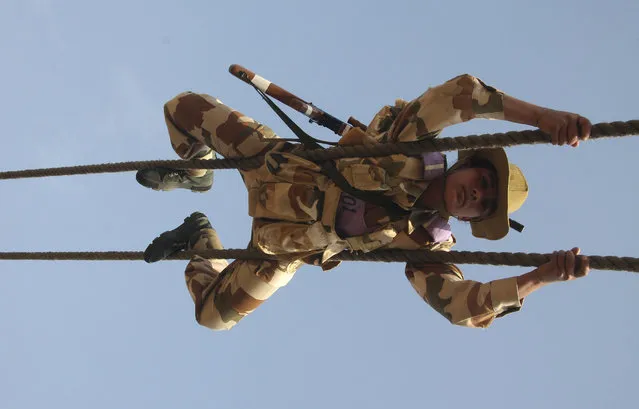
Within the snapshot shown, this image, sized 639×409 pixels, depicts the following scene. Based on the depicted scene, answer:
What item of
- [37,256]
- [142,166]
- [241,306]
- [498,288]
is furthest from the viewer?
[37,256]

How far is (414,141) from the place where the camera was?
4422mm

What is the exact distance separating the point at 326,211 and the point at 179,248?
5.03ft

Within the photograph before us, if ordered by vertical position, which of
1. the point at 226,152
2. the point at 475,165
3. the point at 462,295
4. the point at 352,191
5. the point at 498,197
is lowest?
the point at 462,295

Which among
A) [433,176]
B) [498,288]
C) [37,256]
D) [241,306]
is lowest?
[498,288]

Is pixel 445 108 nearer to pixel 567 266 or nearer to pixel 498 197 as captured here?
pixel 498 197

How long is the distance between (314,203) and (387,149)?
65 cm

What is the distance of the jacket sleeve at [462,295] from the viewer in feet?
14.2

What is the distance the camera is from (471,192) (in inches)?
178

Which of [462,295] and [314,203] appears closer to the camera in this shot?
[462,295]


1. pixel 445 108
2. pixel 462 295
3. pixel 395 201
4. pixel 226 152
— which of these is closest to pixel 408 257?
pixel 395 201

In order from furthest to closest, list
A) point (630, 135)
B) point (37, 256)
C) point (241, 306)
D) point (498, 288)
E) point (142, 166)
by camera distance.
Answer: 1. point (37, 256)
2. point (142, 166)
3. point (241, 306)
4. point (498, 288)
5. point (630, 135)

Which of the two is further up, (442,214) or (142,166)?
(142,166)

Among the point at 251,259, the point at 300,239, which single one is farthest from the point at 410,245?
the point at 251,259

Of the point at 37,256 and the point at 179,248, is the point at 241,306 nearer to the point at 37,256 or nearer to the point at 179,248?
the point at 179,248
